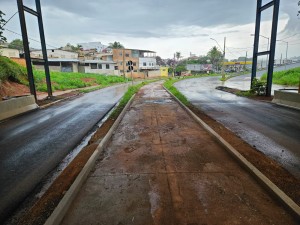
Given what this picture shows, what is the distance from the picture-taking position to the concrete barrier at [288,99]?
494 inches

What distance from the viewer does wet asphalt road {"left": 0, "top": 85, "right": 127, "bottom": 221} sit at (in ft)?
14.6

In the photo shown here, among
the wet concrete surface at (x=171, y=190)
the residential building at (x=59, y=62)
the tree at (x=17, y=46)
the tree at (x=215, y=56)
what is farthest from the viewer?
the tree at (x=215, y=56)

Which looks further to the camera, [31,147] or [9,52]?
[9,52]

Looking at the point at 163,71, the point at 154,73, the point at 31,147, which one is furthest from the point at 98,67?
the point at 31,147

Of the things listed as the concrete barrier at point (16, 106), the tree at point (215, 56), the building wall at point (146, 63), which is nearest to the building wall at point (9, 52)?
the building wall at point (146, 63)

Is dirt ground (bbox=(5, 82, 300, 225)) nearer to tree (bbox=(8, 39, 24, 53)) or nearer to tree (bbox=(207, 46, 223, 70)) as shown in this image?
tree (bbox=(8, 39, 24, 53))

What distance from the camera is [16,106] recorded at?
12.4m

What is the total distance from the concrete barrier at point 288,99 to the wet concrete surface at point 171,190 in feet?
30.4

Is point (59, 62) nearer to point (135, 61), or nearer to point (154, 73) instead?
point (135, 61)

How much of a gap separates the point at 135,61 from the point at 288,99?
59052 millimetres

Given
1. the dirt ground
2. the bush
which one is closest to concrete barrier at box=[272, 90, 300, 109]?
the bush

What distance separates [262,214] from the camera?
10.9 feet

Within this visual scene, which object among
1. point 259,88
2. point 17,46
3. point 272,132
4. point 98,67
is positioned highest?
point 17,46

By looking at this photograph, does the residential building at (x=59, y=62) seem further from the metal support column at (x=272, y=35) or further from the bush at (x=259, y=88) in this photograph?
the bush at (x=259, y=88)
